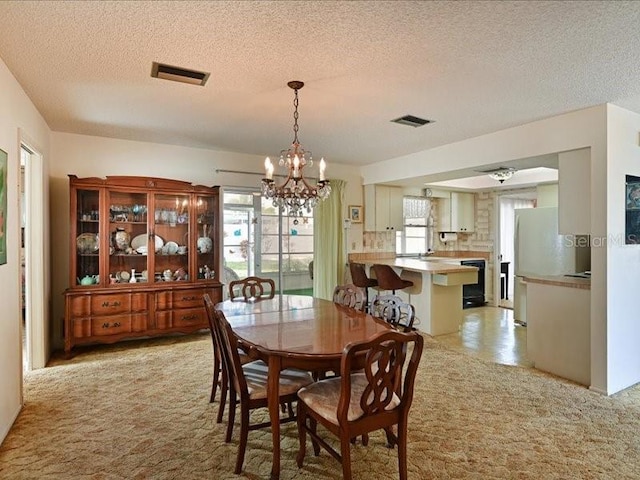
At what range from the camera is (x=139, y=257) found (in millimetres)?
4355

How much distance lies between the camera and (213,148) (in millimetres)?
4793

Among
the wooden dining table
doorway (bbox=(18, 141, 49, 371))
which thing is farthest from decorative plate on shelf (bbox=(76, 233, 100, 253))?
the wooden dining table

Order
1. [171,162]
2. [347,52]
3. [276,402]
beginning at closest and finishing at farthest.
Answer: [276,402] < [347,52] < [171,162]

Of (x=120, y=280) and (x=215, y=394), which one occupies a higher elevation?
(x=120, y=280)

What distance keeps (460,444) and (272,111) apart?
9.52ft

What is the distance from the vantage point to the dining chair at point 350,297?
305cm

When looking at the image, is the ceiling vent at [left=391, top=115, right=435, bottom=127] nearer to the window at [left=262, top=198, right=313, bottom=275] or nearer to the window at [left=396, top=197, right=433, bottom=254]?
the window at [left=262, top=198, right=313, bottom=275]

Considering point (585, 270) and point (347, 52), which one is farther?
point (585, 270)

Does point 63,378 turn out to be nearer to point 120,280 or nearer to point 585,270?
point 120,280

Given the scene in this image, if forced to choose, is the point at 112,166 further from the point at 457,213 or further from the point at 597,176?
the point at 457,213

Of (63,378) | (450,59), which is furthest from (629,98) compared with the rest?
(63,378)

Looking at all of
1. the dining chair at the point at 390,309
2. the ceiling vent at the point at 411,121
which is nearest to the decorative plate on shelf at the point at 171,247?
the dining chair at the point at 390,309

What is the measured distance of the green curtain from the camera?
553 centimetres

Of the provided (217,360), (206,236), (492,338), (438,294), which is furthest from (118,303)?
(492,338)
